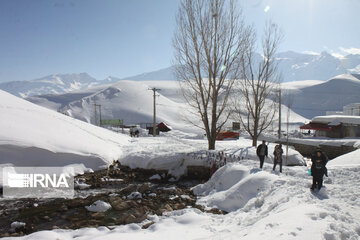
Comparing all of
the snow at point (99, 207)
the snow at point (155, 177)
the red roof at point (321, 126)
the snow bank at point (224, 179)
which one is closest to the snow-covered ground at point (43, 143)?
the snow at point (155, 177)

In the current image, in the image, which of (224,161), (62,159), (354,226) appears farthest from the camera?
(224,161)

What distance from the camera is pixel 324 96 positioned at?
156 m

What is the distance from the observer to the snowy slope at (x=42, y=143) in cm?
1083

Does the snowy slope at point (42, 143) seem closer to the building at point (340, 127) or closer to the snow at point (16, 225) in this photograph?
the snow at point (16, 225)

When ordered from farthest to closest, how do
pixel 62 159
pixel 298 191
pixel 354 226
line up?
pixel 62 159 < pixel 298 191 < pixel 354 226

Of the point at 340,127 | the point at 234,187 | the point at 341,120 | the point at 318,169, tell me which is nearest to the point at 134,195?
the point at 234,187

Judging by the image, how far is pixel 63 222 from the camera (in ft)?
22.1

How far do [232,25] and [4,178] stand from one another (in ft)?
53.4

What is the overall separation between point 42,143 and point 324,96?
593ft

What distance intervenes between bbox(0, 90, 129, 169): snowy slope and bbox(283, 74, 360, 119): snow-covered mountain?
5520 inches

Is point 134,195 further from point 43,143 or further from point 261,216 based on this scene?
point 43,143

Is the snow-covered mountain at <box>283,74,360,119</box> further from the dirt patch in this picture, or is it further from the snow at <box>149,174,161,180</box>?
the dirt patch

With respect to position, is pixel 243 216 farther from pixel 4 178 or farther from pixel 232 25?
pixel 232 25

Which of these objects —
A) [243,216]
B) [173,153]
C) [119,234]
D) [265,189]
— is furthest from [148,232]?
[173,153]
